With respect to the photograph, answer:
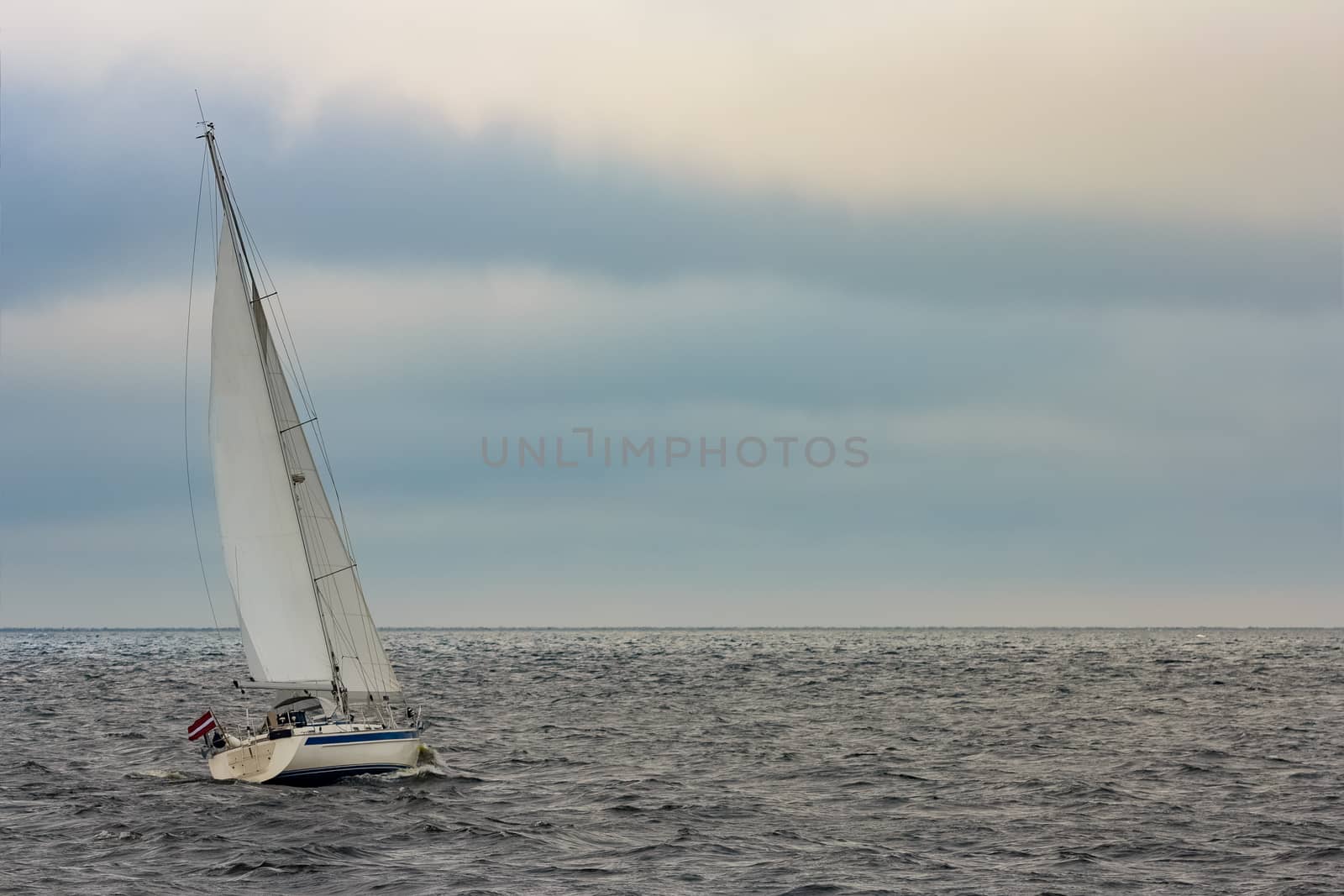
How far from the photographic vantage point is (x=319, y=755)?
35.5 m

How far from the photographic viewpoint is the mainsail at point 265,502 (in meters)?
36.8

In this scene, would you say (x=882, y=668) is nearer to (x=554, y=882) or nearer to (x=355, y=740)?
(x=355, y=740)

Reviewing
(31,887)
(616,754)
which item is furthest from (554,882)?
(616,754)

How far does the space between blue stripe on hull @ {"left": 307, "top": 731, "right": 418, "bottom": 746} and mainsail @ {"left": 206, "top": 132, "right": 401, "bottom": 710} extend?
7.50 feet

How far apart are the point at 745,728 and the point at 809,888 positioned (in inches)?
1176

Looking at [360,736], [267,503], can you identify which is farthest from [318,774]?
[267,503]

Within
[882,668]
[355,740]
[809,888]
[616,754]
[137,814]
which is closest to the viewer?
[809,888]

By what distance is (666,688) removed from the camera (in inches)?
3273

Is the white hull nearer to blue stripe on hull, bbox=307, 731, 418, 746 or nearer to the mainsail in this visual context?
blue stripe on hull, bbox=307, 731, 418, 746

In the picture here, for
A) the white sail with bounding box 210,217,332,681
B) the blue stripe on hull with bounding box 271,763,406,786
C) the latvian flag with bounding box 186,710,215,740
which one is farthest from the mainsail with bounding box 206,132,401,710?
the blue stripe on hull with bounding box 271,763,406,786

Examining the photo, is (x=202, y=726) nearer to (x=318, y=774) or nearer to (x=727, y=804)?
(x=318, y=774)

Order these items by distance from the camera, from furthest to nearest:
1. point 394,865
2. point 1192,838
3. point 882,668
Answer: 1. point 882,668
2. point 1192,838
3. point 394,865

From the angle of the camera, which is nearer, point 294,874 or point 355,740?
point 294,874

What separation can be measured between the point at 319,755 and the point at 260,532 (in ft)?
20.7
